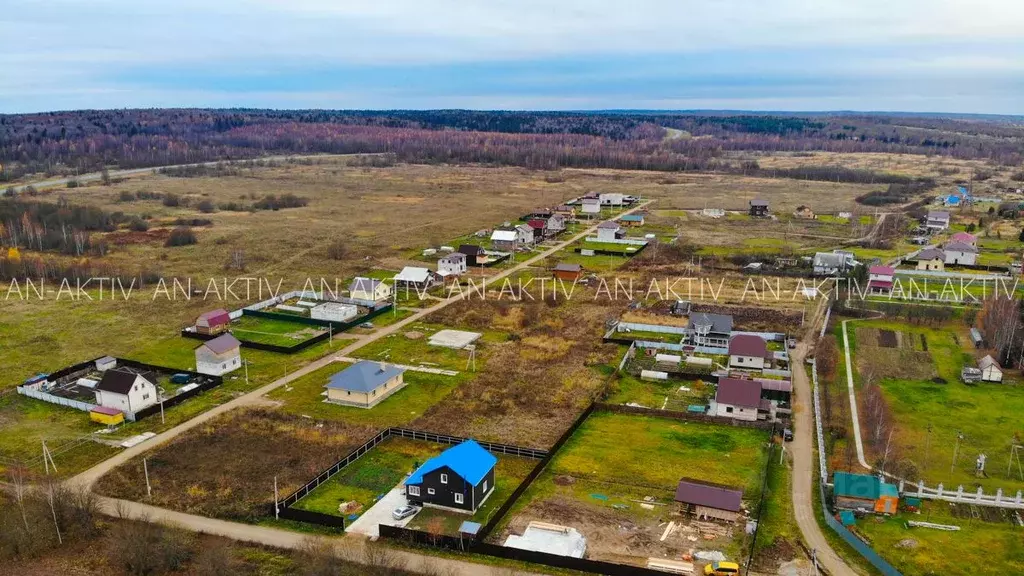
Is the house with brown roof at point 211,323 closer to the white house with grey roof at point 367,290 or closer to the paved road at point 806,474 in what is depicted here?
the white house with grey roof at point 367,290

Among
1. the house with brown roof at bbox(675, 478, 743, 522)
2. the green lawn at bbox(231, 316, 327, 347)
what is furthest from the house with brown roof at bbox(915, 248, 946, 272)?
the green lawn at bbox(231, 316, 327, 347)

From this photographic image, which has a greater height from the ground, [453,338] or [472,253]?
[472,253]

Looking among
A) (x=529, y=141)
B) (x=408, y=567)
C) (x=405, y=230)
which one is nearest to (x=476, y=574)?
(x=408, y=567)

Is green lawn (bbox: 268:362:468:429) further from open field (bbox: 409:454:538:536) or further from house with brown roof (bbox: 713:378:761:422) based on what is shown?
house with brown roof (bbox: 713:378:761:422)

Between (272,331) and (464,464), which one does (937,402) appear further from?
(272,331)

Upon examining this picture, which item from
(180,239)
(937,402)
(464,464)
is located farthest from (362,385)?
(180,239)

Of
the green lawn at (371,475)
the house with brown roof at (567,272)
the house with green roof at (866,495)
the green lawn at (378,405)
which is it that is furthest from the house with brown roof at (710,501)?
the house with brown roof at (567,272)
